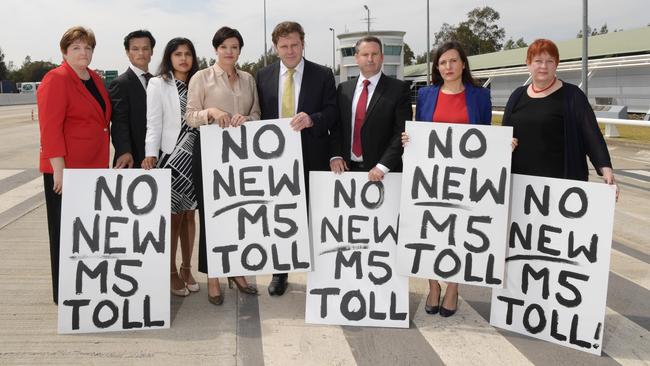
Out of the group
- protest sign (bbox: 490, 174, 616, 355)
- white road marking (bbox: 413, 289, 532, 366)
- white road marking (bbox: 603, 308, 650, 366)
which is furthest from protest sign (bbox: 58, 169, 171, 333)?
white road marking (bbox: 603, 308, 650, 366)

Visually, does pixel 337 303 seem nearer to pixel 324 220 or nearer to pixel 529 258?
pixel 324 220

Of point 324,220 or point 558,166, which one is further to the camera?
point 324,220

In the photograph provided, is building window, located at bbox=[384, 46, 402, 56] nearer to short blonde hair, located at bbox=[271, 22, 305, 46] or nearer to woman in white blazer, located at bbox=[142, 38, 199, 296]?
short blonde hair, located at bbox=[271, 22, 305, 46]

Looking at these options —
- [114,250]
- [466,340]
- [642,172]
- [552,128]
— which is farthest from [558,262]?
[642,172]

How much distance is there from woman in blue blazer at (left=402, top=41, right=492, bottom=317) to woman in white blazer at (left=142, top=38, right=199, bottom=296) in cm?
171

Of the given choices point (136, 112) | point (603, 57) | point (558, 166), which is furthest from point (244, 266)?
point (603, 57)

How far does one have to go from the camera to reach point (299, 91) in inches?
175

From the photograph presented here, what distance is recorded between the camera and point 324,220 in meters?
4.21

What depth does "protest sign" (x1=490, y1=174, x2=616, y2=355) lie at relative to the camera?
3.58 metres

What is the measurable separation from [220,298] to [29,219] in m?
4.32

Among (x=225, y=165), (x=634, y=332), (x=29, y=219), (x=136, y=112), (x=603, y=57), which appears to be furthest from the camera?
(x=603, y=57)

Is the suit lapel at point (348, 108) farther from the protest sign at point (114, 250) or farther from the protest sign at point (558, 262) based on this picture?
the protest sign at point (114, 250)

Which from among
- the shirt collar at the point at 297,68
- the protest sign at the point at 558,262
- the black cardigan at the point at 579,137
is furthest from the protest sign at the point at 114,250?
the black cardigan at the point at 579,137

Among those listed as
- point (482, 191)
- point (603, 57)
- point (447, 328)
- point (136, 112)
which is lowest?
point (447, 328)
